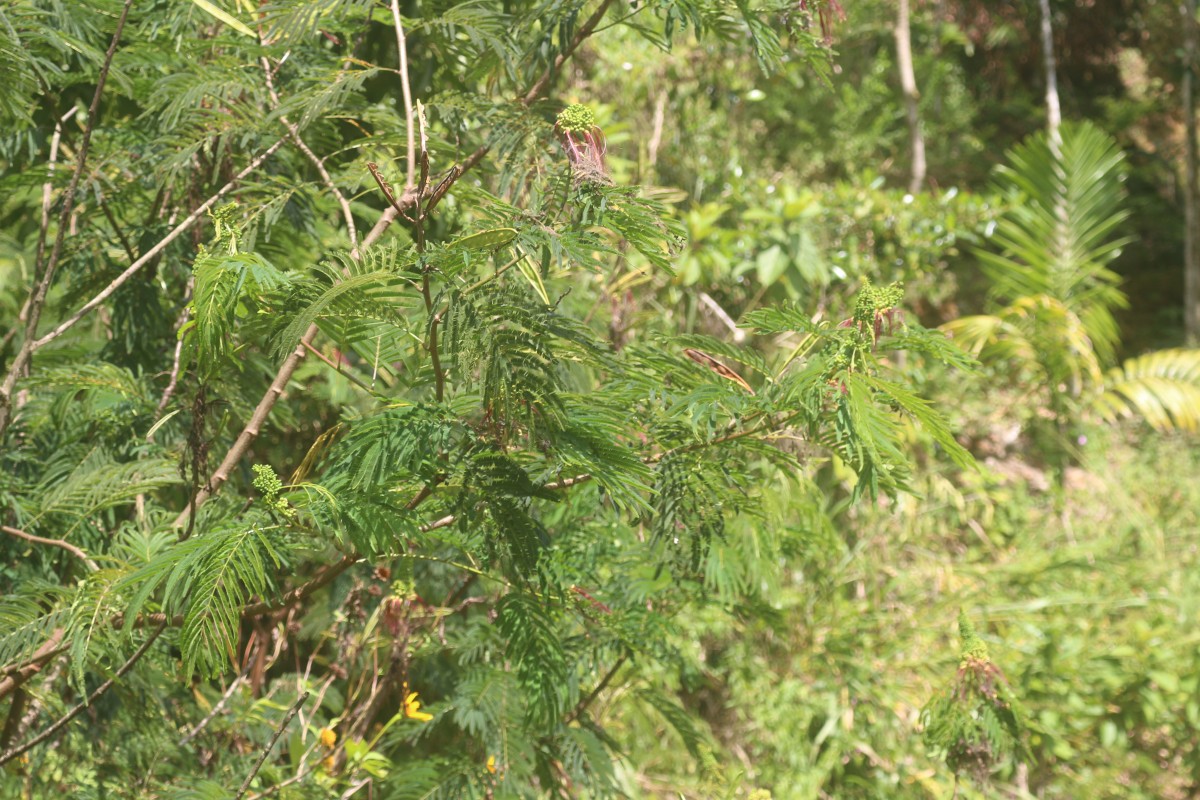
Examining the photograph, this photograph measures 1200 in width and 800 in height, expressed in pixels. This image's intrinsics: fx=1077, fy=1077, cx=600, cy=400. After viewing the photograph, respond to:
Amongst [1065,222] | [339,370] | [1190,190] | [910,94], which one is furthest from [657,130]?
[1190,190]

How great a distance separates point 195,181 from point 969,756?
55.9 inches

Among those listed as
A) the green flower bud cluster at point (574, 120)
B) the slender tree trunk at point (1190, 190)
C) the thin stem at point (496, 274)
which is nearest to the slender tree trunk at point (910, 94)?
the slender tree trunk at point (1190, 190)

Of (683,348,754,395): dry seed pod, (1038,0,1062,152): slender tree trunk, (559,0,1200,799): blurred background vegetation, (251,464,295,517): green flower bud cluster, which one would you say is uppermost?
(1038,0,1062,152): slender tree trunk

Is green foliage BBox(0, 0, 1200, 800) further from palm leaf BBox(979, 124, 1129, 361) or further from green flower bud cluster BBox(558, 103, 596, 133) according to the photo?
palm leaf BBox(979, 124, 1129, 361)

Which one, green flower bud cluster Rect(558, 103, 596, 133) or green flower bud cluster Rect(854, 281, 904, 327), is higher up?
green flower bud cluster Rect(558, 103, 596, 133)

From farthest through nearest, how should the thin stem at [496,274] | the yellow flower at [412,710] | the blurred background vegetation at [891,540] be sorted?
1. the blurred background vegetation at [891,540]
2. the yellow flower at [412,710]
3. the thin stem at [496,274]

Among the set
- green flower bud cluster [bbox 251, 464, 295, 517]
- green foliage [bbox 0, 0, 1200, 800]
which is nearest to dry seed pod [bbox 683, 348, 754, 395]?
green foliage [bbox 0, 0, 1200, 800]

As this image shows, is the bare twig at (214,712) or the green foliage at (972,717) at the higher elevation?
the green foliage at (972,717)

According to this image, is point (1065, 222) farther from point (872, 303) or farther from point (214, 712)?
point (214, 712)

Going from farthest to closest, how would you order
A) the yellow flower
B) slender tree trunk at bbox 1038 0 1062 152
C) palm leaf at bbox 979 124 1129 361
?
slender tree trunk at bbox 1038 0 1062 152 → palm leaf at bbox 979 124 1129 361 → the yellow flower

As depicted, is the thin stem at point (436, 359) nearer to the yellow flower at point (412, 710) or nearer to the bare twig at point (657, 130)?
the yellow flower at point (412, 710)

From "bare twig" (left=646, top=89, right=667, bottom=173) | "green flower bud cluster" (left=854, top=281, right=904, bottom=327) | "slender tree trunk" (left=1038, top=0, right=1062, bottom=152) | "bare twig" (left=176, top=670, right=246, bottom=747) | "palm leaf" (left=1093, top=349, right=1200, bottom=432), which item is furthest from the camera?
"slender tree trunk" (left=1038, top=0, right=1062, bottom=152)

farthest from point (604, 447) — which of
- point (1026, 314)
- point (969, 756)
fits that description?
point (1026, 314)

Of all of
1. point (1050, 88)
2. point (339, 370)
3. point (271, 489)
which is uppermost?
point (1050, 88)
